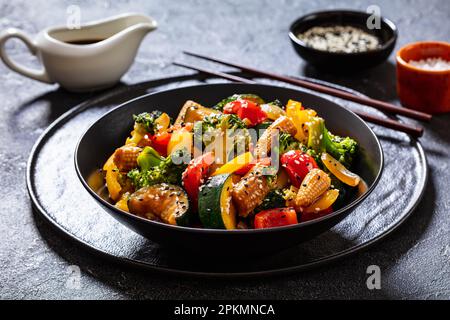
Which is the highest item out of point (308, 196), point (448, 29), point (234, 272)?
point (308, 196)

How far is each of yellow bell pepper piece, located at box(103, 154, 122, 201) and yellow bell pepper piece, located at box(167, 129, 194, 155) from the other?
21 cm

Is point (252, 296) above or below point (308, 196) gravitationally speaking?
below

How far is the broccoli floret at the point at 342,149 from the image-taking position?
234cm

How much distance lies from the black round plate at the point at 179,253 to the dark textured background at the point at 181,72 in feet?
0.16

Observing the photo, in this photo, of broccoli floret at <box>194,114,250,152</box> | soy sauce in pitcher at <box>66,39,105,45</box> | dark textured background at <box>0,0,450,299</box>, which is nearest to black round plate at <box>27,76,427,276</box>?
dark textured background at <box>0,0,450,299</box>

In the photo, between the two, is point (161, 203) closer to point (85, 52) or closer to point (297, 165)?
point (297, 165)

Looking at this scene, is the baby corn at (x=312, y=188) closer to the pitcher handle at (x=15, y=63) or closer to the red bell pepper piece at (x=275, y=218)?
the red bell pepper piece at (x=275, y=218)

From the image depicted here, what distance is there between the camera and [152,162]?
2.24 metres

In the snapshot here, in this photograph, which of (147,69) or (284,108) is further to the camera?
(147,69)

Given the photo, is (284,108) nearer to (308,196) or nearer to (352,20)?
(308,196)

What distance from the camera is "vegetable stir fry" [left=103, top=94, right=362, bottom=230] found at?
2.01m

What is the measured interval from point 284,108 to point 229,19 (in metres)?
1.70

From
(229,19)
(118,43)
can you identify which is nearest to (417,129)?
(118,43)

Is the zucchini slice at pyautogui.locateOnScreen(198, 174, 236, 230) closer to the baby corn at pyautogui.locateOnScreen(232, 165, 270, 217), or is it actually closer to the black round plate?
the baby corn at pyautogui.locateOnScreen(232, 165, 270, 217)
